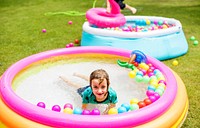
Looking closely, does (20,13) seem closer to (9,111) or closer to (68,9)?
(68,9)

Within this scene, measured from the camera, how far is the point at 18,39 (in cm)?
689

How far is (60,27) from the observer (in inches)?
309

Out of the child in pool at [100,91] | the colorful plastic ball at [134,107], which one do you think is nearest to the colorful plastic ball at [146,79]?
the child in pool at [100,91]

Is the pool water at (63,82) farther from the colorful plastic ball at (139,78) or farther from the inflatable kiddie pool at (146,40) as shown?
the inflatable kiddie pool at (146,40)

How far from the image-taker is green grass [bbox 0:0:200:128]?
4.95 m

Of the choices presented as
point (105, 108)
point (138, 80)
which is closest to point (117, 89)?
point (138, 80)

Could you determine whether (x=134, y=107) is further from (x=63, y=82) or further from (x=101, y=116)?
(x=63, y=82)

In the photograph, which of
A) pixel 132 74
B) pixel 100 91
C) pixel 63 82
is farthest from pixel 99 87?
pixel 63 82

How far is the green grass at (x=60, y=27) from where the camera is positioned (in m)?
4.95

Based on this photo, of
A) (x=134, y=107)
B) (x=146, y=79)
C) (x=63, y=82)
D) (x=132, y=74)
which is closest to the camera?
(x=134, y=107)

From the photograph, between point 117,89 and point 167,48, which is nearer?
point 117,89

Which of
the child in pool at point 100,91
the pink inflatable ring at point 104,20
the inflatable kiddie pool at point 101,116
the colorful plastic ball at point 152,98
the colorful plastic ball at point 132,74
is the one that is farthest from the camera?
the pink inflatable ring at point 104,20

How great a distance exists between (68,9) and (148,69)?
6388mm

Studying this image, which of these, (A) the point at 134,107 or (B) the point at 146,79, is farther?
(B) the point at 146,79
